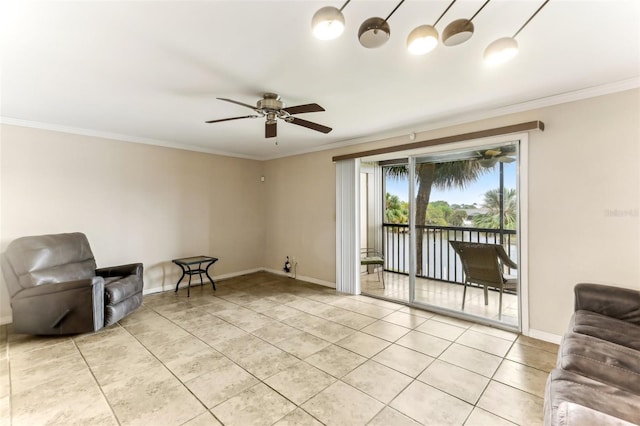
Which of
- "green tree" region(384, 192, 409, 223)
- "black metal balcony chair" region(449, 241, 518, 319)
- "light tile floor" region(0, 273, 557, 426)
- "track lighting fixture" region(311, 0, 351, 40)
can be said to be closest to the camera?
"track lighting fixture" region(311, 0, 351, 40)

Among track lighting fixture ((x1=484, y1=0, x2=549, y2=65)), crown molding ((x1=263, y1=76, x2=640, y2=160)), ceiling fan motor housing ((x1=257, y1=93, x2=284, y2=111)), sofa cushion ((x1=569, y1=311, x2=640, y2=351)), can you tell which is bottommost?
sofa cushion ((x1=569, y1=311, x2=640, y2=351))

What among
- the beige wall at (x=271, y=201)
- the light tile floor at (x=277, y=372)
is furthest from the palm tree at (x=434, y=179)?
the light tile floor at (x=277, y=372)

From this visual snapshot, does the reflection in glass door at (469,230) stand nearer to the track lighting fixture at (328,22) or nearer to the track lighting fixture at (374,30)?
the track lighting fixture at (374,30)

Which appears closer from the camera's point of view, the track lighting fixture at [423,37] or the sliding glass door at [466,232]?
the track lighting fixture at [423,37]

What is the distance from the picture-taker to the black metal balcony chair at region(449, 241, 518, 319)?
345 centimetres

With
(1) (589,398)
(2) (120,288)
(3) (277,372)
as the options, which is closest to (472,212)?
(1) (589,398)

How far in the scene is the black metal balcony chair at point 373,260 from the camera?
5031 mm

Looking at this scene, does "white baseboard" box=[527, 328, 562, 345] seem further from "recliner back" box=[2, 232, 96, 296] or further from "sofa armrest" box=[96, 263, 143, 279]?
"recliner back" box=[2, 232, 96, 296]

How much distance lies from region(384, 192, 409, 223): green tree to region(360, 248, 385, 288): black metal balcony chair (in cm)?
74

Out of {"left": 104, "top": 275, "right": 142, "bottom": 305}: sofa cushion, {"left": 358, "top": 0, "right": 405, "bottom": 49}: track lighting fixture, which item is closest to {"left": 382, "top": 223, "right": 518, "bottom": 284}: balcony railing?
{"left": 358, "top": 0, "right": 405, "bottom": 49}: track lighting fixture

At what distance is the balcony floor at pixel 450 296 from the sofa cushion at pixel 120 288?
331cm

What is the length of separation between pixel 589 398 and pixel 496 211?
248 cm

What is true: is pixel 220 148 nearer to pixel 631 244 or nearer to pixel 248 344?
pixel 248 344

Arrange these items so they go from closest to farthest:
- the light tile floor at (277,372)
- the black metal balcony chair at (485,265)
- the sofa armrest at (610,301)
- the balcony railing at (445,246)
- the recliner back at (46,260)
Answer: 1. the light tile floor at (277,372)
2. the sofa armrest at (610,301)
3. the recliner back at (46,260)
4. the black metal balcony chair at (485,265)
5. the balcony railing at (445,246)
